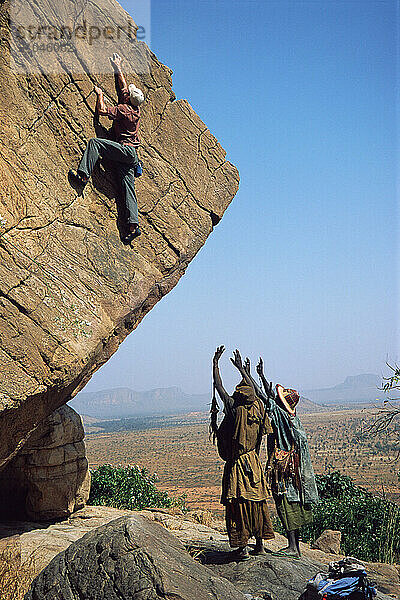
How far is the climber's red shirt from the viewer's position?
714 centimetres

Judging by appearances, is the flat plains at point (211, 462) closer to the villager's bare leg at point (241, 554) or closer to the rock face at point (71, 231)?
the villager's bare leg at point (241, 554)

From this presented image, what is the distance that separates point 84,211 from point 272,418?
3838 millimetres

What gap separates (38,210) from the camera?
6.44 meters

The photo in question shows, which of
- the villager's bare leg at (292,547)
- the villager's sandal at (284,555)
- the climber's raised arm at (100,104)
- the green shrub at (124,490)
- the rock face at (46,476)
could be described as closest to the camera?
the climber's raised arm at (100,104)

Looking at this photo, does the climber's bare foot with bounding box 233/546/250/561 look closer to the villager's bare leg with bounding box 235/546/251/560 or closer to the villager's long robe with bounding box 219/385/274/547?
the villager's bare leg with bounding box 235/546/251/560

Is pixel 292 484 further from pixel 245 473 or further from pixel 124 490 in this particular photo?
pixel 124 490

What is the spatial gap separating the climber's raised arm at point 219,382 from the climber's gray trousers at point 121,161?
2.06 m

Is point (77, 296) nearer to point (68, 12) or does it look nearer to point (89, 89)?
point (89, 89)

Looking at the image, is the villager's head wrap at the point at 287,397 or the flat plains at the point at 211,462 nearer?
the villager's head wrap at the point at 287,397

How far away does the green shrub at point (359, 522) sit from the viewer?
994 cm

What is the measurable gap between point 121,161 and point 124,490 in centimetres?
708

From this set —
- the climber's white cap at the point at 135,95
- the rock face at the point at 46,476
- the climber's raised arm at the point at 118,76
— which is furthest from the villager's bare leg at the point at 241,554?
the climber's raised arm at the point at 118,76

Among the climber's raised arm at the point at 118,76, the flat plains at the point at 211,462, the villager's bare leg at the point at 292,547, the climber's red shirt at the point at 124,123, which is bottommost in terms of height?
the flat plains at the point at 211,462

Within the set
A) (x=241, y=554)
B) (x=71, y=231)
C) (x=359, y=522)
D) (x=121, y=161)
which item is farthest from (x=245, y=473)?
(x=359, y=522)
